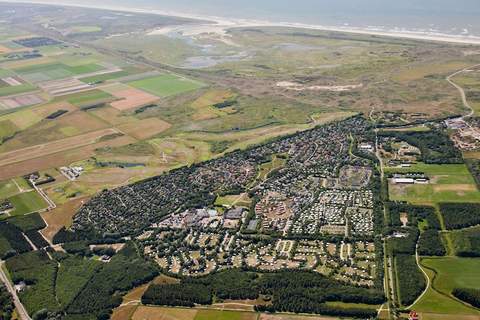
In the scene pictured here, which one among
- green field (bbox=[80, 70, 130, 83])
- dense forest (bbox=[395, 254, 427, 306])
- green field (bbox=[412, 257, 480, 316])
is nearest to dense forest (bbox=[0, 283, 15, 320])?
dense forest (bbox=[395, 254, 427, 306])

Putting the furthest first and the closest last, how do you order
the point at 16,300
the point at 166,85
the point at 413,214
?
the point at 166,85
the point at 413,214
the point at 16,300

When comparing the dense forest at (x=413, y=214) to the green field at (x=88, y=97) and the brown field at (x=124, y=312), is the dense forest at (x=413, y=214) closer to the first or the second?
the brown field at (x=124, y=312)

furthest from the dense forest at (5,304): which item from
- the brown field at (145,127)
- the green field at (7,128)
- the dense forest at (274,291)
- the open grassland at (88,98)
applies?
the open grassland at (88,98)

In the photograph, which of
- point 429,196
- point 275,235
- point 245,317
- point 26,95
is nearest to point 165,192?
point 275,235

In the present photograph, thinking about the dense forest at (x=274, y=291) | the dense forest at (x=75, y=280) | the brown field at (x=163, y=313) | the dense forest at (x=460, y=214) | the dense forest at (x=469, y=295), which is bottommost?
the dense forest at (x=75, y=280)

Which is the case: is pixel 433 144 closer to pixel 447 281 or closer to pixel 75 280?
pixel 447 281

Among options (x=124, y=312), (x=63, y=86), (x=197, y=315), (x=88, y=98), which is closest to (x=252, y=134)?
(x=88, y=98)

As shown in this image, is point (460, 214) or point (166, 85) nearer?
point (460, 214)
